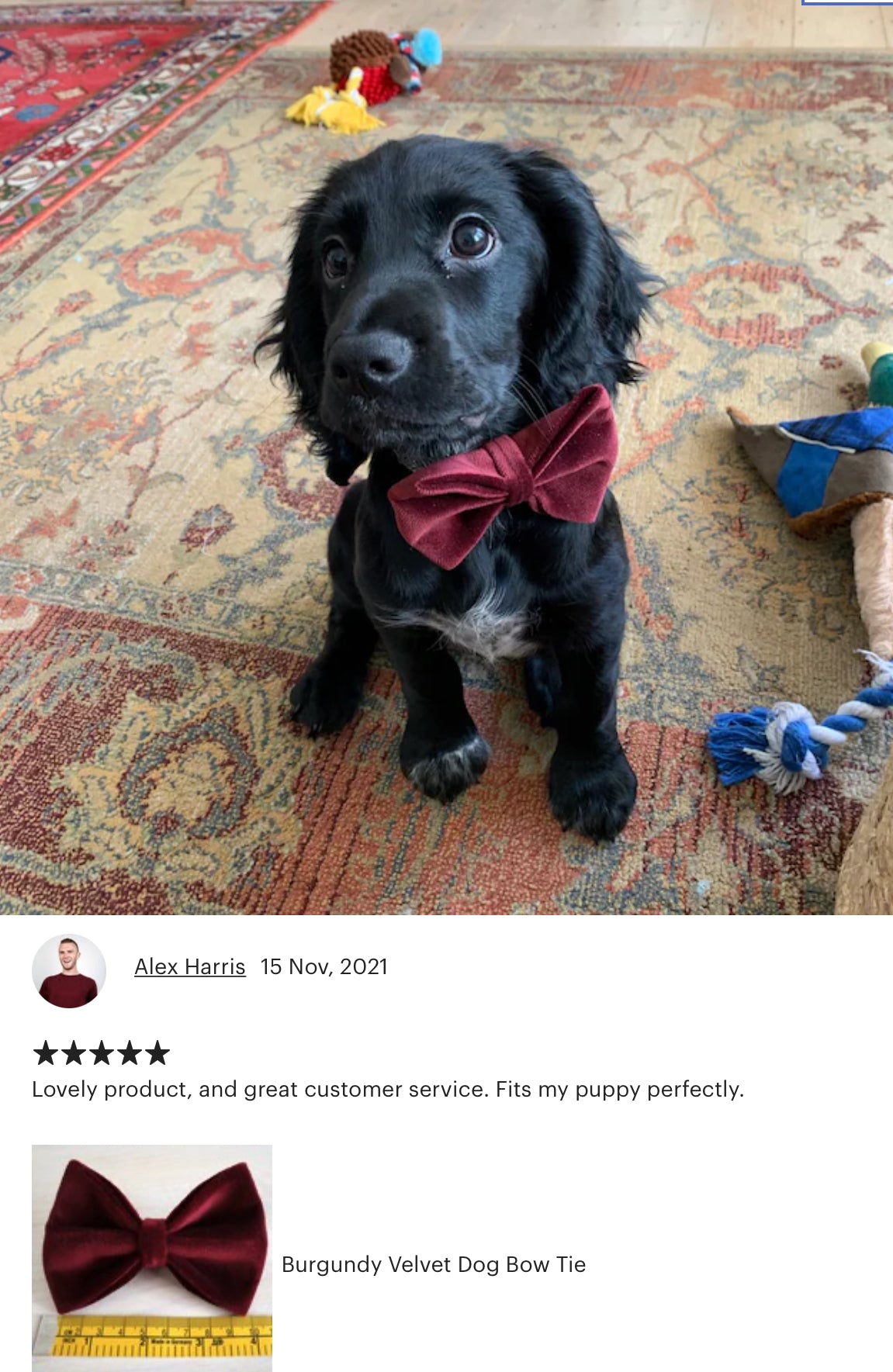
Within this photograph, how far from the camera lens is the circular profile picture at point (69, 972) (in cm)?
72

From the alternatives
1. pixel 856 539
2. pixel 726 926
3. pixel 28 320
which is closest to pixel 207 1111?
pixel 726 926

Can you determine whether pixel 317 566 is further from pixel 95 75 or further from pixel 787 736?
pixel 95 75

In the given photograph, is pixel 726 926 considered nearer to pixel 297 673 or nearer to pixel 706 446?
pixel 297 673

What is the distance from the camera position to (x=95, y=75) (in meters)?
3.14

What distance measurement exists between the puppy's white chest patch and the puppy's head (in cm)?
18

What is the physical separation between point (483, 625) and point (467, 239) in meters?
0.37

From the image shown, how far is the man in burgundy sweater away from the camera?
72 cm

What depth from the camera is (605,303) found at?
1.06m

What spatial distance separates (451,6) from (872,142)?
1.65 metres

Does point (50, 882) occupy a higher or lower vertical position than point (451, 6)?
lower

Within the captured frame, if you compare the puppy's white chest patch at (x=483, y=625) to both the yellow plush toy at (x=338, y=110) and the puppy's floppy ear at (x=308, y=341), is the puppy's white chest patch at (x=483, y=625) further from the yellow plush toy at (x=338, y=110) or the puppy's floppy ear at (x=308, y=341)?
the yellow plush toy at (x=338, y=110)

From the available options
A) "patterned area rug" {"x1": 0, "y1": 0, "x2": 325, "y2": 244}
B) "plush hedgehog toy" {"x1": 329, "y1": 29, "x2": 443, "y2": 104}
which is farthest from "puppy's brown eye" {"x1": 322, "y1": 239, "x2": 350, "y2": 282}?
"plush hedgehog toy" {"x1": 329, "y1": 29, "x2": 443, "y2": 104}

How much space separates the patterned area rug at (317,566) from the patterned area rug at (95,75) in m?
0.15

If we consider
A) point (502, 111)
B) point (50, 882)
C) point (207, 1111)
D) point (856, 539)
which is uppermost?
point (502, 111)
